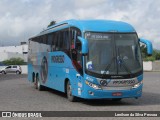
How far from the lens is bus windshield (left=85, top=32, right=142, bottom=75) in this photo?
15.2 m

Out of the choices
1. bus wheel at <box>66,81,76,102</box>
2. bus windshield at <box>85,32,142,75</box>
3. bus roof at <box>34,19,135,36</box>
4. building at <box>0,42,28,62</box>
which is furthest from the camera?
building at <box>0,42,28,62</box>

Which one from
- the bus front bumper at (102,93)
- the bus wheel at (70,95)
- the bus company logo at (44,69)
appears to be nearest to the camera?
the bus front bumper at (102,93)

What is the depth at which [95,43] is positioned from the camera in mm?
15359

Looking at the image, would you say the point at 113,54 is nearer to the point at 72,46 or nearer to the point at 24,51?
the point at 72,46

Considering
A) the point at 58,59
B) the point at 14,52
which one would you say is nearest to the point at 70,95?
the point at 58,59

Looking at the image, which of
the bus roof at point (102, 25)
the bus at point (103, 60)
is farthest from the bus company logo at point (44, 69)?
the bus roof at point (102, 25)

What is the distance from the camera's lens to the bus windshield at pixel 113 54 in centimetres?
1519

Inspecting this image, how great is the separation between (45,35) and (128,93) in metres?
7.86

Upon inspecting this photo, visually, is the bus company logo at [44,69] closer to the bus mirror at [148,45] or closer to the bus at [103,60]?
the bus at [103,60]

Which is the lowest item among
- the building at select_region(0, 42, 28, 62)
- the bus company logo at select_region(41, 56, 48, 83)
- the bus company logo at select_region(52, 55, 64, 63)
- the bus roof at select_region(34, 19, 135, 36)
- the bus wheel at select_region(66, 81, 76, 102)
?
the building at select_region(0, 42, 28, 62)

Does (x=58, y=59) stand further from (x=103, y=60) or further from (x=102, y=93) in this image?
(x=102, y=93)

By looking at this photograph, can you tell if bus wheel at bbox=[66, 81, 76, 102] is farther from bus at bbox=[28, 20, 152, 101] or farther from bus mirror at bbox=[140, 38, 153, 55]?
bus mirror at bbox=[140, 38, 153, 55]

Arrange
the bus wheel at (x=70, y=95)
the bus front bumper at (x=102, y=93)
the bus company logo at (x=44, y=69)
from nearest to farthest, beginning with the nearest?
the bus front bumper at (x=102, y=93) < the bus wheel at (x=70, y=95) < the bus company logo at (x=44, y=69)

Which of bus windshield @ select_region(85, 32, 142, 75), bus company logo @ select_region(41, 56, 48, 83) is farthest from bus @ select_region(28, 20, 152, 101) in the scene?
bus company logo @ select_region(41, 56, 48, 83)
